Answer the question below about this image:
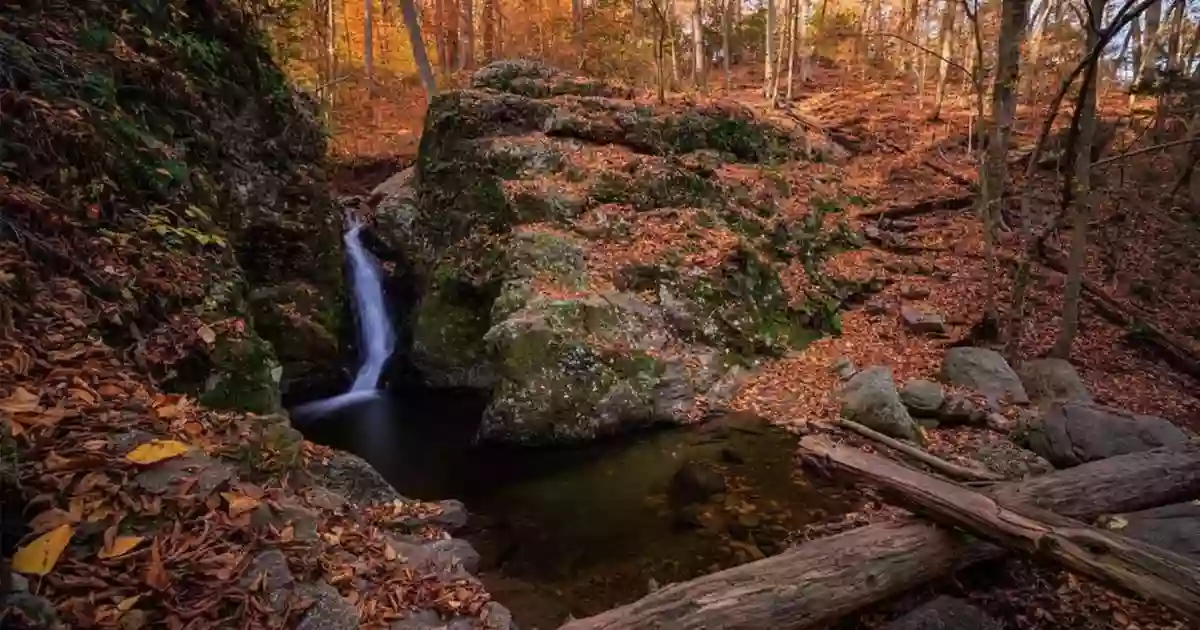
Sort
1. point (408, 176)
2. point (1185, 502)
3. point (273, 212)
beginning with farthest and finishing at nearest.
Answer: point (408, 176) → point (273, 212) → point (1185, 502)

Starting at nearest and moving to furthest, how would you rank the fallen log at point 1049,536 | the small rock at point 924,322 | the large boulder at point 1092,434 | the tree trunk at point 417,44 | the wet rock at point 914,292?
the fallen log at point 1049,536 → the large boulder at point 1092,434 → the small rock at point 924,322 → the wet rock at point 914,292 → the tree trunk at point 417,44

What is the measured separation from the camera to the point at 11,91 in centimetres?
445

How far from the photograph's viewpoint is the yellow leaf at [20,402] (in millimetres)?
2906

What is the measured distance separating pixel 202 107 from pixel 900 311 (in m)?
11.0

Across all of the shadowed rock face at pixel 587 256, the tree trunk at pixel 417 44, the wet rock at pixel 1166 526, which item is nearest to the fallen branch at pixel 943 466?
the wet rock at pixel 1166 526

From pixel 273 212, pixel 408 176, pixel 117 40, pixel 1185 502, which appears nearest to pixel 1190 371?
pixel 1185 502

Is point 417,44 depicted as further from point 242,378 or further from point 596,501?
point 596,501

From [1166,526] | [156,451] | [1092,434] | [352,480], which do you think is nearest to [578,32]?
[1092,434]

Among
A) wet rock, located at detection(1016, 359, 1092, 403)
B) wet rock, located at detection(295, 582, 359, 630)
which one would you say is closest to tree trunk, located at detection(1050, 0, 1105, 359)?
wet rock, located at detection(1016, 359, 1092, 403)

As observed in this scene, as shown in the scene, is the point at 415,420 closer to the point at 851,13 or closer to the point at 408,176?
the point at 408,176

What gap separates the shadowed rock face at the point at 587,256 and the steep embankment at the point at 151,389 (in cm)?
303

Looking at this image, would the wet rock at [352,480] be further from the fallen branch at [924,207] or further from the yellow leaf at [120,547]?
the fallen branch at [924,207]

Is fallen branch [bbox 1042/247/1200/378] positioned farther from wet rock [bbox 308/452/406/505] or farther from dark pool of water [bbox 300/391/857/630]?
wet rock [bbox 308/452/406/505]

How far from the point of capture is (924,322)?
1099cm
